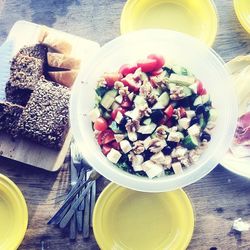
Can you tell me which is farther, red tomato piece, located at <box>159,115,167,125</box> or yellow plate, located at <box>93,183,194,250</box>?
yellow plate, located at <box>93,183,194,250</box>

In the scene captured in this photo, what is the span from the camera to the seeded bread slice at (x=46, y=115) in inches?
62.0

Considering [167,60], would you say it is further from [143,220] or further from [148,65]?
[143,220]

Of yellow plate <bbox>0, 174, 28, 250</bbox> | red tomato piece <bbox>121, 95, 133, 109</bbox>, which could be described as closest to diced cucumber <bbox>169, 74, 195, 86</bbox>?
red tomato piece <bbox>121, 95, 133, 109</bbox>

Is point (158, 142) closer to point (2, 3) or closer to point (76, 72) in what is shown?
point (76, 72)

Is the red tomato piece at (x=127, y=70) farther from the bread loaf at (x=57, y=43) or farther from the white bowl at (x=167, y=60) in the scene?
the bread loaf at (x=57, y=43)

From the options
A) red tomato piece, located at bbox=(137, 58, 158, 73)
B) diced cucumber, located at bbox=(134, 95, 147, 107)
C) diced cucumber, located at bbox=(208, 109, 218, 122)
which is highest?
red tomato piece, located at bbox=(137, 58, 158, 73)

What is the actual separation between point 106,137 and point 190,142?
199mm

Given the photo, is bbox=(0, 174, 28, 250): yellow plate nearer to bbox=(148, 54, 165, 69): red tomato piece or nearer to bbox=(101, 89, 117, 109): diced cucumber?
bbox=(101, 89, 117, 109): diced cucumber

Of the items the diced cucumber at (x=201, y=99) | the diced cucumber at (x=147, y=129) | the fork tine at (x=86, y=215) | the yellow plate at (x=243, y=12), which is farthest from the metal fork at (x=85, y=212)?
the yellow plate at (x=243, y=12)

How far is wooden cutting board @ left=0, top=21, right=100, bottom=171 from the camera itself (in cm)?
162

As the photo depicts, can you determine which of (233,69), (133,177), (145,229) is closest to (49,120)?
(133,177)

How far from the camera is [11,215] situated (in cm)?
162

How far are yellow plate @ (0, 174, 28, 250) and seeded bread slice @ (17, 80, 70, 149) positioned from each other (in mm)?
141

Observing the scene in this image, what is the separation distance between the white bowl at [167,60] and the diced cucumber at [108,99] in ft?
0.22
